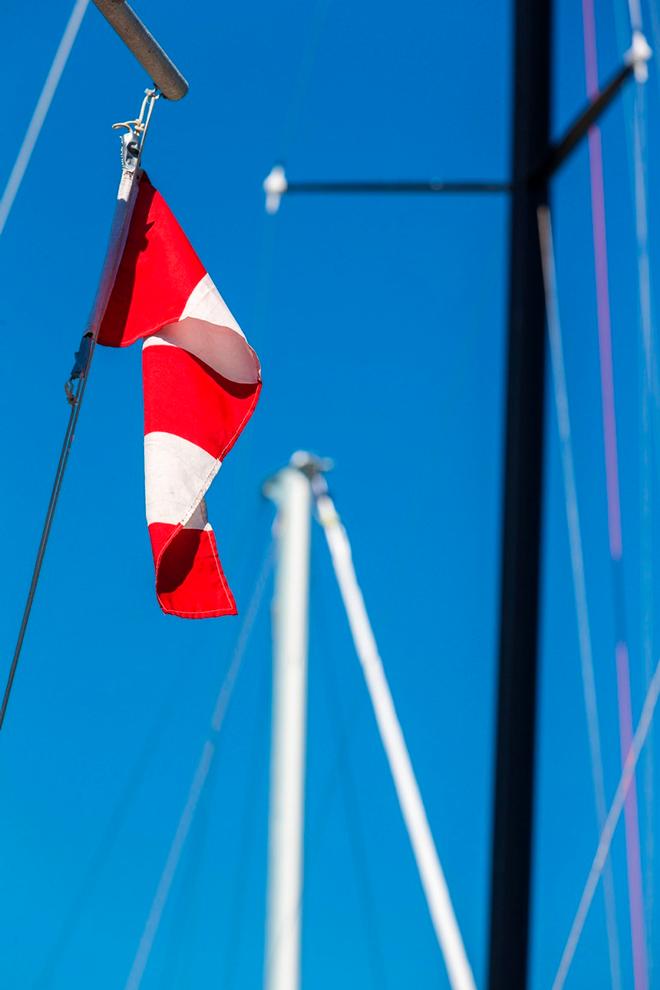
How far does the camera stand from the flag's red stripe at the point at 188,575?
6750 millimetres

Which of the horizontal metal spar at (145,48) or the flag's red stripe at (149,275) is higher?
the horizontal metal spar at (145,48)

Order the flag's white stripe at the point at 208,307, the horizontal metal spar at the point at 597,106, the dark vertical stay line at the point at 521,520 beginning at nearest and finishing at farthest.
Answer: the dark vertical stay line at the point at 521,520, the horizontal metal spar at the point at 597,106, the flag's white stripe at the point at 208,307

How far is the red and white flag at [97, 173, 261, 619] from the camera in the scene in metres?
6.88

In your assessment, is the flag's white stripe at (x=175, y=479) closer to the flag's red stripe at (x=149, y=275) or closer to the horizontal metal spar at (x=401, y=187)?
the flag's red stripe at (x=149, y=275)

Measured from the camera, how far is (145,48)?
23.0 ft

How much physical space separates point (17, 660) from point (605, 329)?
3730 millimetres

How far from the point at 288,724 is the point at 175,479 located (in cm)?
415

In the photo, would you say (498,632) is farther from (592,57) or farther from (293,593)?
(293,593)

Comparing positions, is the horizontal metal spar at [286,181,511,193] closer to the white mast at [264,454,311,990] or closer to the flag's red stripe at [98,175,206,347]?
the flag's red stripe at [98,175,206,347]

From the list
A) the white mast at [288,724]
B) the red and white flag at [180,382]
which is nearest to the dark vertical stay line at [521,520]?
the red and white flag at [180,382]

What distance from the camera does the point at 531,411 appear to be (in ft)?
18.9

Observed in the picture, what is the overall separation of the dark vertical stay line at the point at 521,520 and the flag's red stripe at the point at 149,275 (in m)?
1.87

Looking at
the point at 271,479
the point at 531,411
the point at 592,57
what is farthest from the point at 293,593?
the point at 531,411

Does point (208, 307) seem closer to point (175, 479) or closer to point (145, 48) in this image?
point (175, 479)
